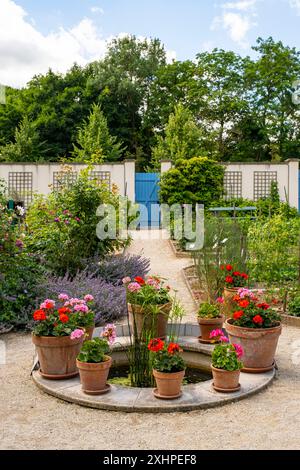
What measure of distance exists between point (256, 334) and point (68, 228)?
519cm

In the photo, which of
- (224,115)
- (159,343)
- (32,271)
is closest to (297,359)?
(159,343)

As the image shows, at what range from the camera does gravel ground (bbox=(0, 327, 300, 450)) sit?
369 cm

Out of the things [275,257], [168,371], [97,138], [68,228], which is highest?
[97,138]

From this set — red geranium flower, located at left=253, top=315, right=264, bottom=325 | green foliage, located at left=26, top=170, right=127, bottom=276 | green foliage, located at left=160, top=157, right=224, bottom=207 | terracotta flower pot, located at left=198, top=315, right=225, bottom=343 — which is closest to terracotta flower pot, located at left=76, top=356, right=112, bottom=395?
red geranium flower, located at left=253, top=315, right=264, bottom=325

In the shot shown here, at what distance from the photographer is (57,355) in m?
4.92

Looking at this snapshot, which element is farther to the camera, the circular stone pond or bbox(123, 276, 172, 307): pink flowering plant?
bbox(123, 276, 172, 307): pink flowering plant

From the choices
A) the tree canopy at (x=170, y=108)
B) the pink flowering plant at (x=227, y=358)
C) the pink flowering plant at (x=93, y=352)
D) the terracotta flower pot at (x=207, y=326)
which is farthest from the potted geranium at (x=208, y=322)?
the tree canopy at (x=170, y=108)

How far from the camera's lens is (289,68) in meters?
32.0

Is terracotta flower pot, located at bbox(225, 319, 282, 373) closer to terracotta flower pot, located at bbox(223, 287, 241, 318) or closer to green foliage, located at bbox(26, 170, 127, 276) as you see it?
terracotta flower pot, located at bbox(223, 287, 241, 318)

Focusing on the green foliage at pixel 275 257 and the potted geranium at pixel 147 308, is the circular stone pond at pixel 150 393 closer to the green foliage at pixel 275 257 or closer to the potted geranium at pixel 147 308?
the potted geranium at pixel 147 308

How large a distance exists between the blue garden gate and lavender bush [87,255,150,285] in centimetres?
1202

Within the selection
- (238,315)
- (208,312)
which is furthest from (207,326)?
(238,315)

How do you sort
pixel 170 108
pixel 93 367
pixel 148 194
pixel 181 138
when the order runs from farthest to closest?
pixel 170 108
pixel 181 138
pixel 148 194
pixel 93 367

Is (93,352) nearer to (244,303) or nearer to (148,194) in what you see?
(244,303)
